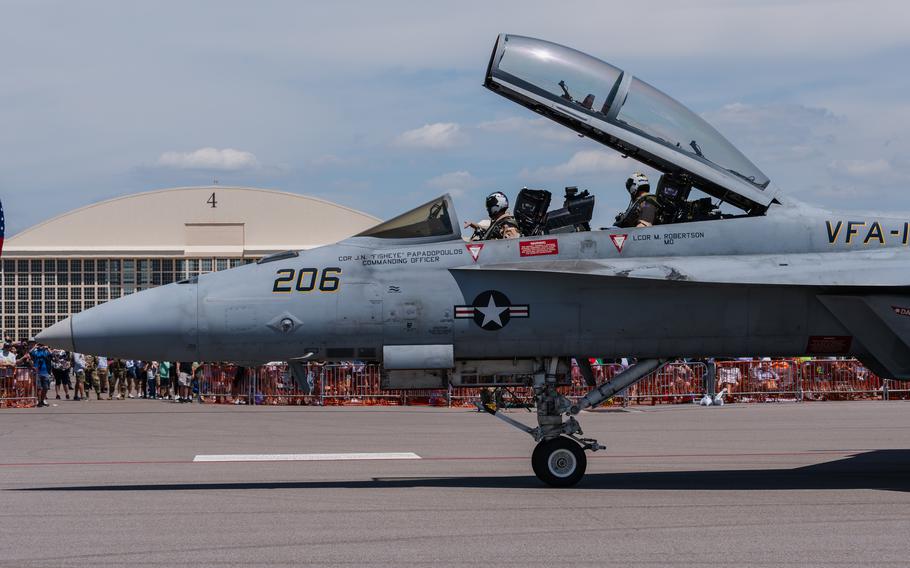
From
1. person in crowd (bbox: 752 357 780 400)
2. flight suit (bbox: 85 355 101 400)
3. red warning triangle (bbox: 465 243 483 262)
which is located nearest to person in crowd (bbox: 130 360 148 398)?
flight suit (bbox: 85 355 101 400)

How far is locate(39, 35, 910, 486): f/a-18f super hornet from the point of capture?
11250 millimetres

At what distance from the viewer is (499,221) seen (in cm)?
1196

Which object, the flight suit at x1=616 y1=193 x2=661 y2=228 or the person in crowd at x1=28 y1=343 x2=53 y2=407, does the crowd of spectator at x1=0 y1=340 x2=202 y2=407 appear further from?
the flight suit at x1=616 y1=193 x2=661 y2=228

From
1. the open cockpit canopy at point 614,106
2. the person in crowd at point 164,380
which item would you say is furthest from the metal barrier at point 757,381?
the open cockpit canopy at point 614,106

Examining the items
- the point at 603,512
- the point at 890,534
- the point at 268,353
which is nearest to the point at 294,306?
the point at 268,353

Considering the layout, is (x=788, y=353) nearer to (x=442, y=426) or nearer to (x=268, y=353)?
(x=268, y=353)

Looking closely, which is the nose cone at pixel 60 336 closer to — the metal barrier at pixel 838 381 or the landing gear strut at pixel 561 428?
the landing gear strut at pixel 561 428

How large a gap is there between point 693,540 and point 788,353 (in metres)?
3.99

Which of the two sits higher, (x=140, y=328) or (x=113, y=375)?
(x=140, y=328)

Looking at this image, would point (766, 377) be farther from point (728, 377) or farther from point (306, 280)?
point (306, 280)

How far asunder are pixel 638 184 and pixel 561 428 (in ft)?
8.61

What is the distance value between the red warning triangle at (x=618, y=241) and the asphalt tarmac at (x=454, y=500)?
2.35 m

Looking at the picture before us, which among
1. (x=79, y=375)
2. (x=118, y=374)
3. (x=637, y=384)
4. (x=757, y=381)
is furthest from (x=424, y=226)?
(x=118, y=374)

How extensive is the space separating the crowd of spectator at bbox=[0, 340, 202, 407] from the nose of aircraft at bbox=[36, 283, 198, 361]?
700 inches
